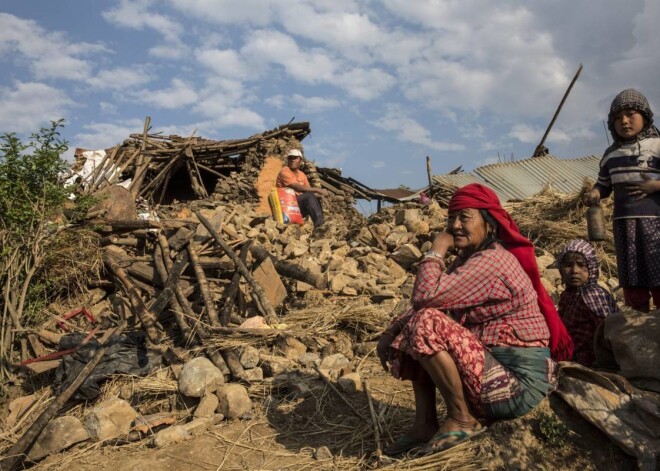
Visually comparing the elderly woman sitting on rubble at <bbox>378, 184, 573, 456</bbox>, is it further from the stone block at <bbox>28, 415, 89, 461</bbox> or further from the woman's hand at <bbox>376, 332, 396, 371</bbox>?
the stone block at <bbox>28, 415, 89, 461</bbox>

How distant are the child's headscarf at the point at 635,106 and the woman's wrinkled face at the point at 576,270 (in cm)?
88

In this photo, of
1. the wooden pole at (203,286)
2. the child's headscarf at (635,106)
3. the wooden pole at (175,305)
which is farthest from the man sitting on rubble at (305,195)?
the child's headscarf at (635,106)

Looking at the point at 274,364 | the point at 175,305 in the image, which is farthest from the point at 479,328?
the point at 175,305

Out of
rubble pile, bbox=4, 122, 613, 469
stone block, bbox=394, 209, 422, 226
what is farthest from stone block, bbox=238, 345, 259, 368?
stone block, bbox=394, 209, 422, 226

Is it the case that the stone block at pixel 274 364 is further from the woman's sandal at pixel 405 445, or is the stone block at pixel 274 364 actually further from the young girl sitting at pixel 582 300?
the young girl sitting at pixel 582 300

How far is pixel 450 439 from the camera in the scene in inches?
93.7

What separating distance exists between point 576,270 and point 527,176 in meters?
7.65

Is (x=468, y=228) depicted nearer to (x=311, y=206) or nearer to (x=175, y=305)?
(x=175, y=305)

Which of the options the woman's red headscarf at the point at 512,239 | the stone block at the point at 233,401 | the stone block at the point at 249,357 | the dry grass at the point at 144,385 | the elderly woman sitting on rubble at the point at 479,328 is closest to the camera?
the elderly woman sitting on rubble at the point at 479,328

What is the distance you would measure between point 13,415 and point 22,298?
4.09ft

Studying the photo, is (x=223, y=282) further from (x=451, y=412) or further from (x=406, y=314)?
(x=451, y=412)

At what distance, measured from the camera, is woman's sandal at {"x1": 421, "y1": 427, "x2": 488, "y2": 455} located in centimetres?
237

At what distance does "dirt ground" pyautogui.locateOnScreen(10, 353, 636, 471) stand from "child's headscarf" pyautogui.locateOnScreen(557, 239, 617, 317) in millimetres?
943

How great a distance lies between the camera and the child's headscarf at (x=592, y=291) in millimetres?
3248
